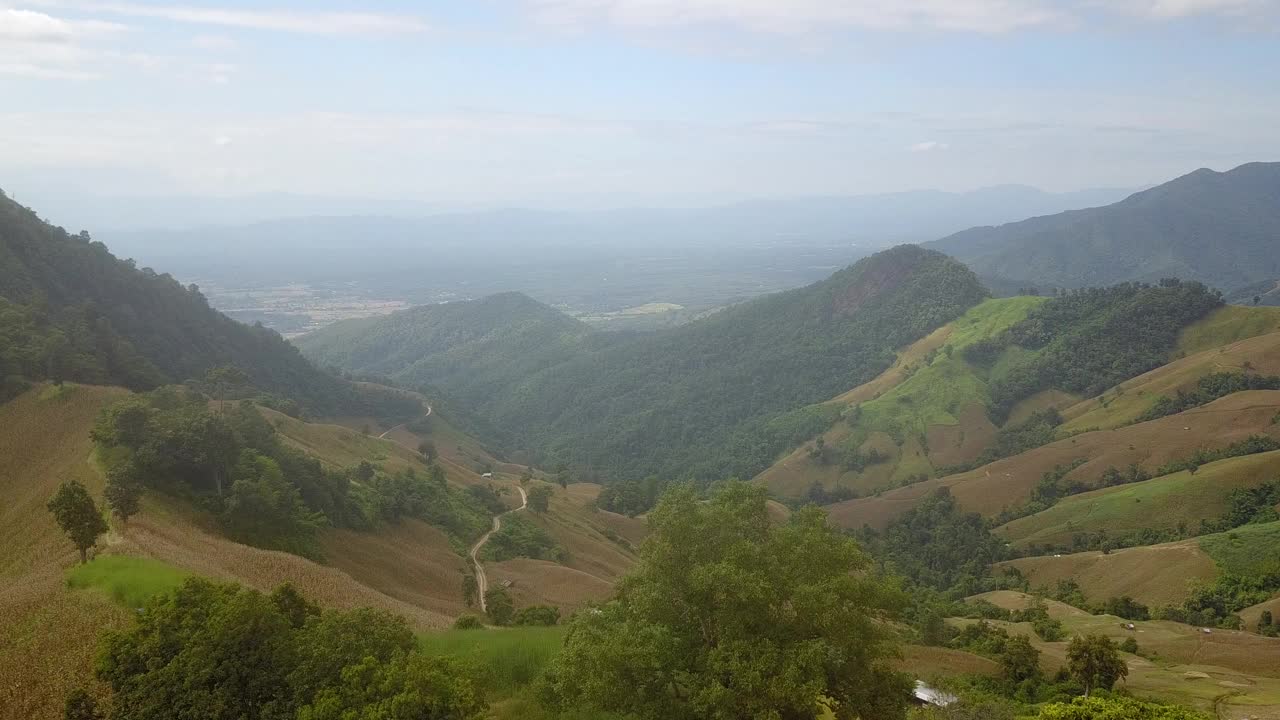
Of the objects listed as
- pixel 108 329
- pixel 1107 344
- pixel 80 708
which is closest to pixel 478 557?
pixel 80 708

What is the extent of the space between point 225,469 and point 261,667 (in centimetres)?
2716

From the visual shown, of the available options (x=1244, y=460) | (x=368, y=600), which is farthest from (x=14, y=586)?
(x=1244, y=460)

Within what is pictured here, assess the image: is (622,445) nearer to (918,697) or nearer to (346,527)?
(346,527)

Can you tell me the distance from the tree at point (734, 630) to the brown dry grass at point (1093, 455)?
6586cm

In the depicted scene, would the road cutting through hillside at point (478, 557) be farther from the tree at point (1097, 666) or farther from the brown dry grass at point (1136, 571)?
the brown dry grass at point (1136, 571)

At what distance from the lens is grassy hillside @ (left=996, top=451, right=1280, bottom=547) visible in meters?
72.5

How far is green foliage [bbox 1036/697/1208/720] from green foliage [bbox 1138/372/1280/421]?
9653 cm

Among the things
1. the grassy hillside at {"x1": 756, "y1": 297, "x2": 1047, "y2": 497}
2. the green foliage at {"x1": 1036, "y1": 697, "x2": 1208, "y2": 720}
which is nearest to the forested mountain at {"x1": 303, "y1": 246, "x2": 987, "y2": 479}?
the grassy hillside at {"x1": 756, "y1": 297, "x2": 1047, "y2": 497}

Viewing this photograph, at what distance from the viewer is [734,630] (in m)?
18.8

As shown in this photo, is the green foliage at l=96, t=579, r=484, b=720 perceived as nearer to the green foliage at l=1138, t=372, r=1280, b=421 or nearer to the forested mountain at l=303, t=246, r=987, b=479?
the green foliage at l=1138, t=372, r=1280, b=421

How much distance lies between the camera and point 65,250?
86.0 metres

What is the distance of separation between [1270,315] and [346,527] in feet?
418

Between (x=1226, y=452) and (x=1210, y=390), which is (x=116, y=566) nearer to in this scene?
(x=1226, y=452)

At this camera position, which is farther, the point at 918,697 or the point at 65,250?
the point at 65,250
